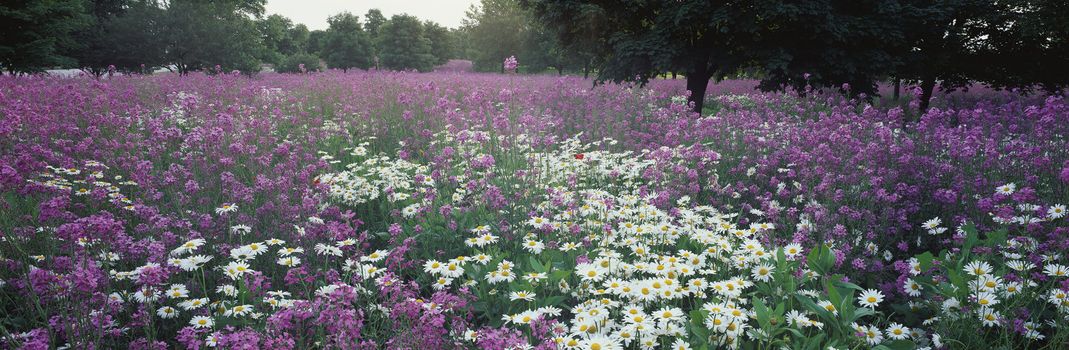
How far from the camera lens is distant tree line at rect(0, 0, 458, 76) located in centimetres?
2008

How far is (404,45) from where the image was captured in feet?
182

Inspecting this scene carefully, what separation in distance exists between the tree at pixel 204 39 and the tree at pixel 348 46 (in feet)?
70.7

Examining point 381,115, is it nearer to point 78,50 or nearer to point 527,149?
point 527,149

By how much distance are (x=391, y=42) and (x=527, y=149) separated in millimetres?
51859

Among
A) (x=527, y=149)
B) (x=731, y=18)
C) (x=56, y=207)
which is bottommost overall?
(x=527, y=149)

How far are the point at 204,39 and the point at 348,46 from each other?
25.3 metres

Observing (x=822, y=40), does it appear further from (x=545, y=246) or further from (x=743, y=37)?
(x=545, y=246)

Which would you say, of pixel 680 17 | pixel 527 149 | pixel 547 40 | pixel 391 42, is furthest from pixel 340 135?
pixel 391 42

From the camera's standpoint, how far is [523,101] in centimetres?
1041

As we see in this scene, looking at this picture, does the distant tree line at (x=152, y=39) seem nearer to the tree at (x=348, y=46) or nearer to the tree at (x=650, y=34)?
the tree at (x=348, y=46)

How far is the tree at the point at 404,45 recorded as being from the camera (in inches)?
2154

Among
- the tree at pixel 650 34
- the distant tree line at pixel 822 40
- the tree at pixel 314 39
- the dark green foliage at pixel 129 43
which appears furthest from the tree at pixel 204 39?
the tree at pixel 314 39

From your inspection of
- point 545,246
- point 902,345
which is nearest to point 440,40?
point 545,246

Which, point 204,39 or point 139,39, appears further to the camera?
point 139,39
